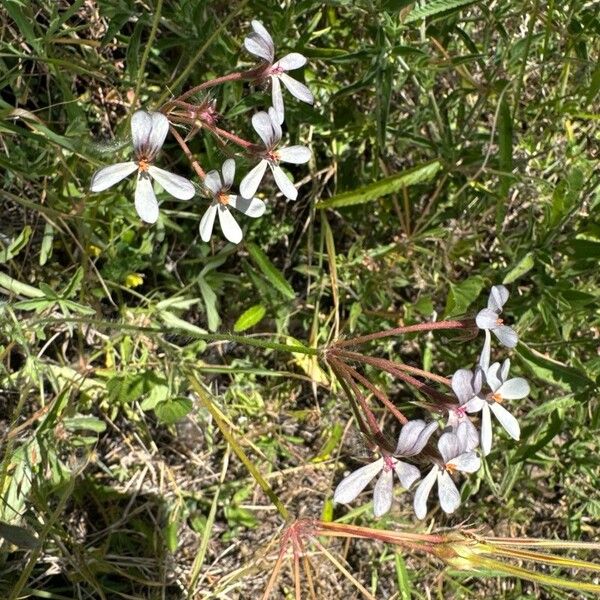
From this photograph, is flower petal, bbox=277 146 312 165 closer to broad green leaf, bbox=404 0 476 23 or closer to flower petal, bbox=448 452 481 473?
broad green leaf, bbox=404 0 476 23

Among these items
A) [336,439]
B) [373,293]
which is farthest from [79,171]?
[336,439]

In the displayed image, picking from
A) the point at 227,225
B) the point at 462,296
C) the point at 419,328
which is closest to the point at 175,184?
the point at 227,225

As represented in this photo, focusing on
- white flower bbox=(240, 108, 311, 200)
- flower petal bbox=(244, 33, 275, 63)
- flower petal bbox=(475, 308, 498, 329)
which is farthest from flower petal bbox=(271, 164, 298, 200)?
flower petal bbox=(475, 308, 498, 329)

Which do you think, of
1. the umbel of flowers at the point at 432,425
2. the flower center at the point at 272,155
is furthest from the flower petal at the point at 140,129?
the umbel of flowers at the point at 432,425

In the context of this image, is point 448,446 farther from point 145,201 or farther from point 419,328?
point 145,201

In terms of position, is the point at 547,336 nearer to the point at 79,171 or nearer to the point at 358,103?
the point at 358,103
